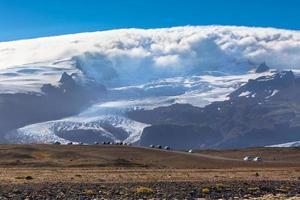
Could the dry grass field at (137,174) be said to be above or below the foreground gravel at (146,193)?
above

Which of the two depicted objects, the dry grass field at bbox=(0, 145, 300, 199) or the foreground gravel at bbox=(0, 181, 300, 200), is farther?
the dry grass field at bbox=(0, 145, 300, 199)

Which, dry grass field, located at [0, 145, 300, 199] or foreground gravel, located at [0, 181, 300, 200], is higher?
dry grass field, located at [0, 145, 300, 199]

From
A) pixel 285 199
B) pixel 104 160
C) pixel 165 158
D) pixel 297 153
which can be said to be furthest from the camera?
pixel 297 153

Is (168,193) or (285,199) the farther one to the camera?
(168,193)

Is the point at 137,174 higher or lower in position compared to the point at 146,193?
higher

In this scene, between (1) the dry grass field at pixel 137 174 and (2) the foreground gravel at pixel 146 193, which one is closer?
(2) the foreground gravel at pixel 146 193

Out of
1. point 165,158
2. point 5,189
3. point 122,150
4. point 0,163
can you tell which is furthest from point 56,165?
point 5,189

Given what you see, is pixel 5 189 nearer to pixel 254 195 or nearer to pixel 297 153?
pixel 254 195

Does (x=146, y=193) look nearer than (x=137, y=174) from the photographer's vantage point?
Yes

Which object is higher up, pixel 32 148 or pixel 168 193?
pixel 32 148

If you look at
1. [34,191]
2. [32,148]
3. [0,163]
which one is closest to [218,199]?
[34,191]

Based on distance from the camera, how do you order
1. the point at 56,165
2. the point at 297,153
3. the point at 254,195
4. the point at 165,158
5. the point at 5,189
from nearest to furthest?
the point at 254,195
the point at 5,189
the point at 56,165
the point at 165,158
the point at 297,153

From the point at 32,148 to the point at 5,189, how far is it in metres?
111

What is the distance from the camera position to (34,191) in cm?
4256
